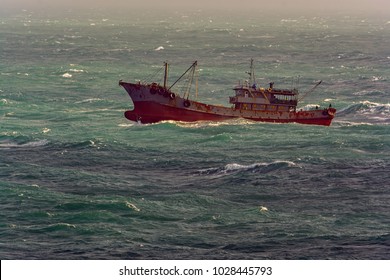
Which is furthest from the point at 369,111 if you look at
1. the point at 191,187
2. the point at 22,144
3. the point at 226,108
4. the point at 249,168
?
the point at 191,187

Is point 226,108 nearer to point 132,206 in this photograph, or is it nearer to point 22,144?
point 22,144

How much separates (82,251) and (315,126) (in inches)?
2761

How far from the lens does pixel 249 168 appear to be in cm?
10631

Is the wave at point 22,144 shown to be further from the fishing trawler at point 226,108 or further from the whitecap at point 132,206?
the whitecap at point 132,206

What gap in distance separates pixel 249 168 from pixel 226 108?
125ft

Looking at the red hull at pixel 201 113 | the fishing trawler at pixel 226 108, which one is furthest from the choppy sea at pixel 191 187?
the fishing trawler at pixel 226 108

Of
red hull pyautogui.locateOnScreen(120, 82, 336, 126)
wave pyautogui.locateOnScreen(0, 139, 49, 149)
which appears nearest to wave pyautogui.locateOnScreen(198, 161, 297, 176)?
wave pyautogui.locateOnScreen(0, 139, 49, 149)

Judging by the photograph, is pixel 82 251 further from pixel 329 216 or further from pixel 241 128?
pixel 241 128

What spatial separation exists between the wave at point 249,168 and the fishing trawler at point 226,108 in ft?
116

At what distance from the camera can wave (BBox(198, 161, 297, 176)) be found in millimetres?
105062

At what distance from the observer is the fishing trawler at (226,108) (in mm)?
143125

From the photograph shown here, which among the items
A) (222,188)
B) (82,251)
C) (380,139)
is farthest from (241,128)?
(82,251)

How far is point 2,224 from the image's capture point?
84.3 metres

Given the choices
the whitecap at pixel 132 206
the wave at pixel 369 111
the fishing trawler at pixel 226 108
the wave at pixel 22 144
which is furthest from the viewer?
the wave at pixel 369 111
